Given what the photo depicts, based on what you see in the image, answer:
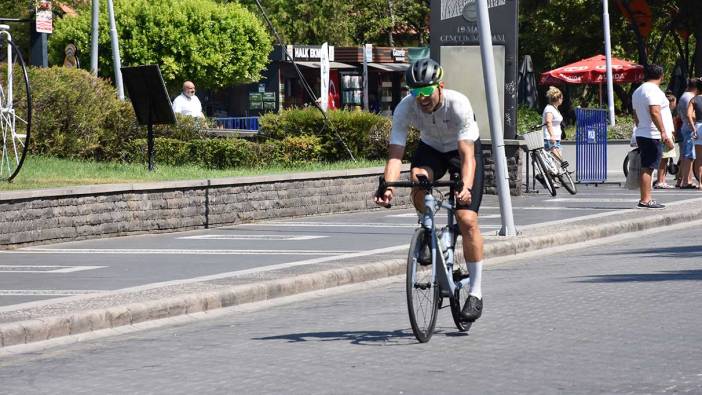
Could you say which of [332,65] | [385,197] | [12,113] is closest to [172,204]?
[12,113]

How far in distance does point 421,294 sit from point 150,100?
1139cm

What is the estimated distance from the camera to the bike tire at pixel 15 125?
55.2 feet

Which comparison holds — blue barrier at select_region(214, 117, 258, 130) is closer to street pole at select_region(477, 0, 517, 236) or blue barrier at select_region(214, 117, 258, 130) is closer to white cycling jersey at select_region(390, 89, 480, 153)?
street pole at select_region(477, 0, 517, 236)

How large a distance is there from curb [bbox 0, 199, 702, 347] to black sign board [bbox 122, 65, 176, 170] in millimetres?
5662

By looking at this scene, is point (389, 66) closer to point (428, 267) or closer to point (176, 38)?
point (176, 38)

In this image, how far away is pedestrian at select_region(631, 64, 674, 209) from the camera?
18875mm

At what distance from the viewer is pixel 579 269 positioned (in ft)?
43.5

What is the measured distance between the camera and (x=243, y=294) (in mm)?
11398

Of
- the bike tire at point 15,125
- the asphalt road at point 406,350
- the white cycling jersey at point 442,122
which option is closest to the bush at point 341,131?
the bike tire at point 15,125

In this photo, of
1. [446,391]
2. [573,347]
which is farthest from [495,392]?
[573,347]

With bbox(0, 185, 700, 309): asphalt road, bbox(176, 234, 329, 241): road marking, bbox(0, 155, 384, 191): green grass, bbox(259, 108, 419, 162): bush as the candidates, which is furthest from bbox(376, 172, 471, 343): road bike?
bbox(259, 108, 419, 162): bush

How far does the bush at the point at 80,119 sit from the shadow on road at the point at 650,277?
10.9 meters

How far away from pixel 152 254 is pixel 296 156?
874 centimetres

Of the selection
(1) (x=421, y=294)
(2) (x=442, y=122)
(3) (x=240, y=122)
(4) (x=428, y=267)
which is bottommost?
(1) (x=421, y=294)
